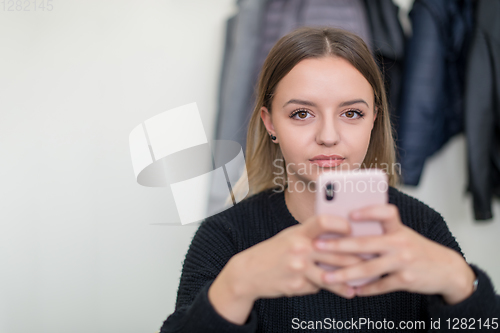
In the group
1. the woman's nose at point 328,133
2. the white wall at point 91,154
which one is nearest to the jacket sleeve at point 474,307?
the woman's nose at point 328,133

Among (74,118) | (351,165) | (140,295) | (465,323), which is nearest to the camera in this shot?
(465,323)

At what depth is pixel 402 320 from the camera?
0.67 m

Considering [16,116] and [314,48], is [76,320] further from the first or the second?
[314,48]

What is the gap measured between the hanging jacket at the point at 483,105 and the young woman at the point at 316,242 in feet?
1.48

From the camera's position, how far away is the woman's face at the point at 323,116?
627 mm

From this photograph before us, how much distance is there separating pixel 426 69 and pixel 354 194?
939 millimetres

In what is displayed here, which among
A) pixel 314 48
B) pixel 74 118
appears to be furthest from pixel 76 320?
pixel 314 48

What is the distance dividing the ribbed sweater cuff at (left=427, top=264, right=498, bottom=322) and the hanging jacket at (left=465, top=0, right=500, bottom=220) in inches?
31.8

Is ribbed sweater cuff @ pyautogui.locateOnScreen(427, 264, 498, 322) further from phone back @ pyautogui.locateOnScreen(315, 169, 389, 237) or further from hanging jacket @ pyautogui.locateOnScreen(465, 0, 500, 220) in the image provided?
hanging jacket @ pyautogui.locateOnScreen(465, 0, 500, 220)

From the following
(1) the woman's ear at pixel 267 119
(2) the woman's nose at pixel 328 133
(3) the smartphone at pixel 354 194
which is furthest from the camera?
(1) the woman's ear at pixel 267 119

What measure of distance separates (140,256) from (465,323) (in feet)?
3.35

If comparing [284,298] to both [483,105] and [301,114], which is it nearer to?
[301,114]

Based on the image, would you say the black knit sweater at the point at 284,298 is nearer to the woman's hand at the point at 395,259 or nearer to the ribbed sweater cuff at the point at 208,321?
the ribbed sweater cuff at the point at 208,321

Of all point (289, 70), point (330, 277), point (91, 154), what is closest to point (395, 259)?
point (330, 277)
